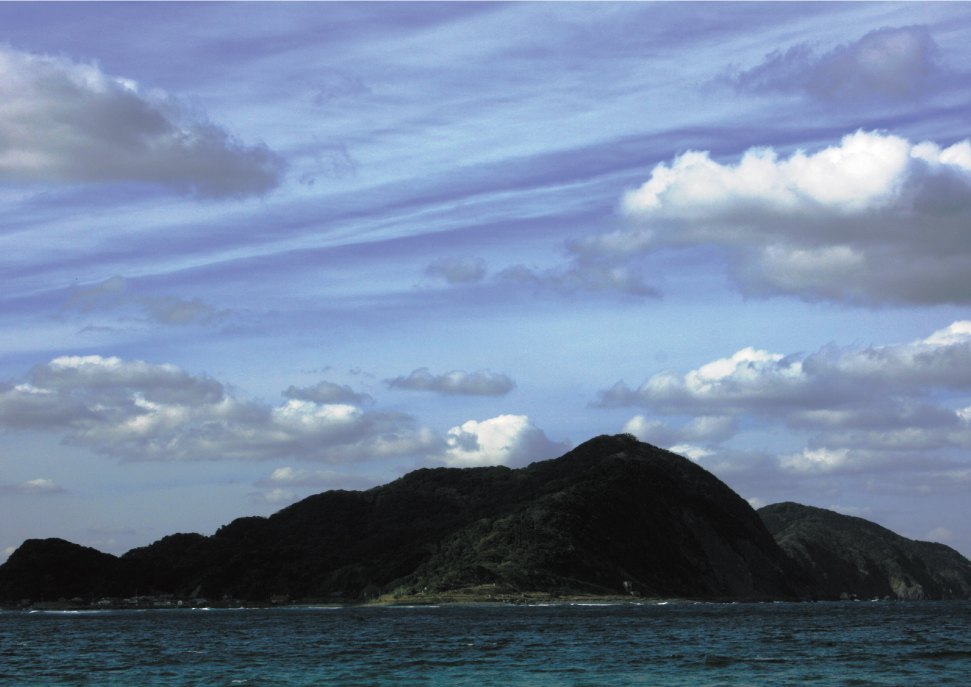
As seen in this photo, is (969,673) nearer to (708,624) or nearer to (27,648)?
(708,624)

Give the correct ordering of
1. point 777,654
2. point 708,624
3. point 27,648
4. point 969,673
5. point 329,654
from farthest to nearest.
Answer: point 708,624, point 27,648, point 329,654, point 777,654, point 969,673

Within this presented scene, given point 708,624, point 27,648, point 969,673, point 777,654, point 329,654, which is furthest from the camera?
point 708,624

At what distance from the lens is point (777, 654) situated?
9712cm

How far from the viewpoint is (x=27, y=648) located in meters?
129

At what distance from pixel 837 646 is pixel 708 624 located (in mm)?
54310

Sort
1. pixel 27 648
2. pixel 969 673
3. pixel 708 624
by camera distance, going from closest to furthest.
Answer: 1. pixel 969 673
2. pixel 27 648
3. pixel 708 624

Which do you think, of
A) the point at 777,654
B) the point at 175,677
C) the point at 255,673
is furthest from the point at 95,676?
the point at 777,654

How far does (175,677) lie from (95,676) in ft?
27.6

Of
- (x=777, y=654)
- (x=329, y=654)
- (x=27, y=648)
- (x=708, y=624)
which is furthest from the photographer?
(x=708, y=624)

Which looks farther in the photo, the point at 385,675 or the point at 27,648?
the point at 27,648

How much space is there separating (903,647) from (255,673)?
7045cm

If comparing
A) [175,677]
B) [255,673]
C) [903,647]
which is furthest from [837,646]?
[175,677]

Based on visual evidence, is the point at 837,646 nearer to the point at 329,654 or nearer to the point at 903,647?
the point at 903,647

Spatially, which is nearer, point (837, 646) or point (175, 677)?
point (175, 677)
